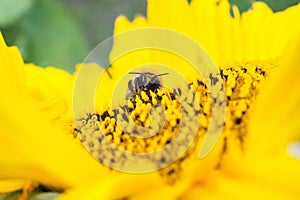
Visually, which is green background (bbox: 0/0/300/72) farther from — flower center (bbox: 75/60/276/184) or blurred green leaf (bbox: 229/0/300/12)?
flower center (bbox: 75/60/276/184)

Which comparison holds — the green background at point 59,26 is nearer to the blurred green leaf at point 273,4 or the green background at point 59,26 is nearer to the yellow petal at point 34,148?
the blurred green leaf at point 273,4

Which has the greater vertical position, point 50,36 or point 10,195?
point 50,36

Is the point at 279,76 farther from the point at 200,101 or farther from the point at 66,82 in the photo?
the point at 66,82

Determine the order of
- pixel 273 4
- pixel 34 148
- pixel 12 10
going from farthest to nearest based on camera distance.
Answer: pixel 12 10, pixel 273 4, pixel 34 148

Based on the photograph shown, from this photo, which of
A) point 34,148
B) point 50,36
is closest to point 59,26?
point 50,36

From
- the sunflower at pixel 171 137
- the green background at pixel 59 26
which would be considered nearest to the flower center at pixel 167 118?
the sunflower at pixel 171 137

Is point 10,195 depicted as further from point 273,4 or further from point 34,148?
point 273,4

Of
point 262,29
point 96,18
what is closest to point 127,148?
point 262,29

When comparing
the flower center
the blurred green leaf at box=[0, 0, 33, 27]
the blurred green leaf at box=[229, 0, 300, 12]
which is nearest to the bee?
the flower center
